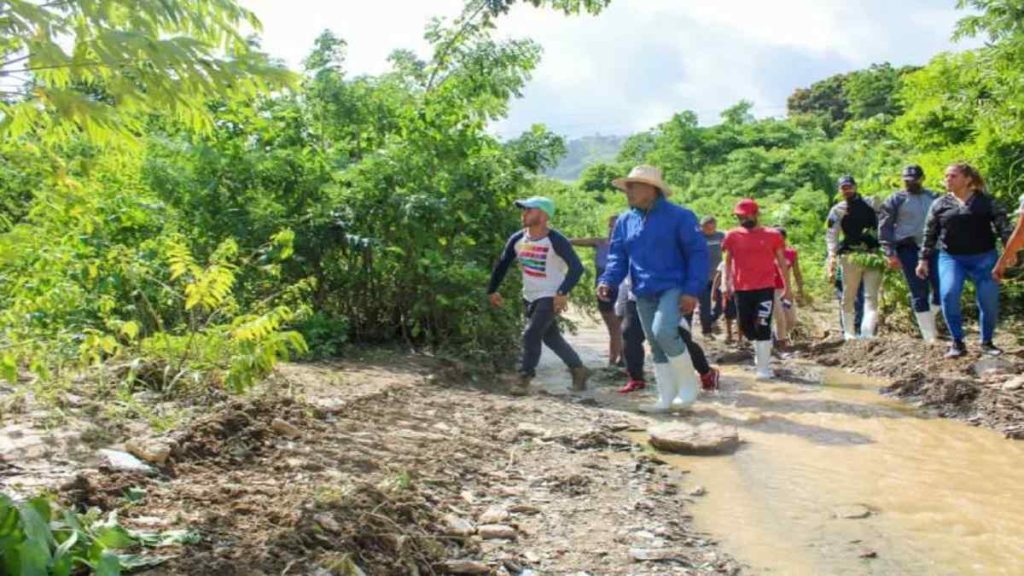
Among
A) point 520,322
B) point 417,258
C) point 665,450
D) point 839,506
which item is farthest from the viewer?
point 520,322

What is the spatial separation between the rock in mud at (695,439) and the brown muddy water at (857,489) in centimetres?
8

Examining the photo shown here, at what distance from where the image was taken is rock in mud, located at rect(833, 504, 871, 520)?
4242 millimetres

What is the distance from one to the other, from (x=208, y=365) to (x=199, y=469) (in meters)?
1.17

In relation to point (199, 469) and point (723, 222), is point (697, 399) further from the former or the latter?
point (723, 222)

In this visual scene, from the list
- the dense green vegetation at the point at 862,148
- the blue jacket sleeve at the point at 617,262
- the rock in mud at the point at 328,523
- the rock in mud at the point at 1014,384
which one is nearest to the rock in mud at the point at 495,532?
the rock in mud at the point at 328,523

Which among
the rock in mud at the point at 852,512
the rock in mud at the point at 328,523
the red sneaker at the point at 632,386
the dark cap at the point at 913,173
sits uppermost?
the dark cap at the point at 913,173

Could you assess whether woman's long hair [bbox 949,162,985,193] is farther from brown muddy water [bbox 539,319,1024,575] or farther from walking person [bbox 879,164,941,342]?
brown muddy water [bbox 539,319,1024,575]

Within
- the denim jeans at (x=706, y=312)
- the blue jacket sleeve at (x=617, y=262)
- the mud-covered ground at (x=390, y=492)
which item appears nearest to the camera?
the mud-covered ground at (x=390, y=492)

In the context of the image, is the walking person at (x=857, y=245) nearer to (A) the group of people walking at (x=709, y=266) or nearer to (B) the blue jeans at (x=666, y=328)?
(A) the group of people walking at (x=709, y=266)

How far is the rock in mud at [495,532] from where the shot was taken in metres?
3.88

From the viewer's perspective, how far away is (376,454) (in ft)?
15.2

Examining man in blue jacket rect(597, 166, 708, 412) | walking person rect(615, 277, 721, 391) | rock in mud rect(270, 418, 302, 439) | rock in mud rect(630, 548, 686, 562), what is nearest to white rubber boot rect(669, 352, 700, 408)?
man in blue jacket rect(597, 166, 708, 412)

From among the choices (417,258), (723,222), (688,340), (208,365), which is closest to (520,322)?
(417,258)

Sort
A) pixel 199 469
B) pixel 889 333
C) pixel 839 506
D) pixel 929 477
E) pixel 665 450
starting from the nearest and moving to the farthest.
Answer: pixel 199 469, pixel 839 506, pixel 929 477, pixel 665 450, pixel 889 333
